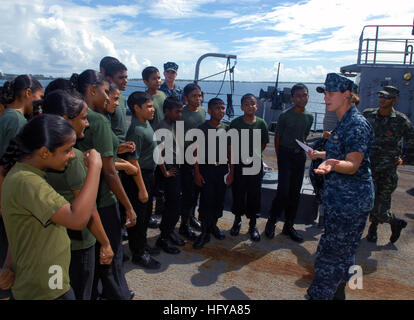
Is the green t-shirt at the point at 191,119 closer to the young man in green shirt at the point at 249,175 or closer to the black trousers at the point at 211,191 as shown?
the young man in green shirt at the point at 249,175

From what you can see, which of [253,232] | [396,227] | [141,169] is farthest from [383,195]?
[141,169]

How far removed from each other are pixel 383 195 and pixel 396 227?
50 centimetres

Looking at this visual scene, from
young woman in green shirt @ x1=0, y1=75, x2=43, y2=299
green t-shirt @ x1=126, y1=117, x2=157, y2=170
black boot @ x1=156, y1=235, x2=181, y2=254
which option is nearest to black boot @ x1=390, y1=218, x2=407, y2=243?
black boot @ x1=156, y1=235, x2=181, y2=254

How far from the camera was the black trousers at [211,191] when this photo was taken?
4.48m

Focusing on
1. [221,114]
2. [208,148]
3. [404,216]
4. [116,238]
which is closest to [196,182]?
[208,148]

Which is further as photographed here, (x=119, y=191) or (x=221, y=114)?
(x=221, y=114)

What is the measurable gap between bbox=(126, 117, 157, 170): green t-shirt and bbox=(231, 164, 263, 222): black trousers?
5.08 ft

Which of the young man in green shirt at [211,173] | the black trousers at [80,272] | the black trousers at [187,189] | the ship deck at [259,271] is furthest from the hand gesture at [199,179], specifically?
the black trousers at [80,272]

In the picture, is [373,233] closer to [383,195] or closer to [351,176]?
[383,195]

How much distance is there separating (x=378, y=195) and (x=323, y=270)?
87.6 inches

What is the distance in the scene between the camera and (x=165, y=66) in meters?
5.96

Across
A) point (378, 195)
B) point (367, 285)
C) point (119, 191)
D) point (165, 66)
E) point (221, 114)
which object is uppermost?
point (165, 66)

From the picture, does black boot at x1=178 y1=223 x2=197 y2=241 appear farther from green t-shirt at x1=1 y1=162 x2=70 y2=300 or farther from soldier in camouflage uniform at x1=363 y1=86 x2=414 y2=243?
green t-shirt at x1=1 y1=162 x2=70 y2=300

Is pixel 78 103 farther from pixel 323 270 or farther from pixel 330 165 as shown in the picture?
pixel 323 270
